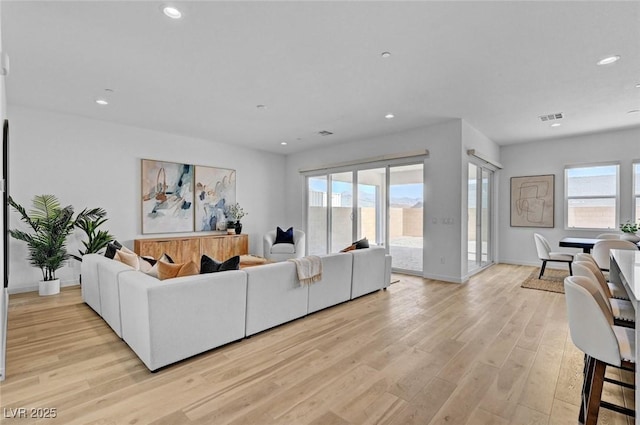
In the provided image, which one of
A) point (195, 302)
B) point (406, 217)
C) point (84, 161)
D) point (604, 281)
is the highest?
point (84, 161)

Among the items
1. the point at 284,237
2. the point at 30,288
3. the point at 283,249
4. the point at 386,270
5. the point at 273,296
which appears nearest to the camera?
the point at 273,296

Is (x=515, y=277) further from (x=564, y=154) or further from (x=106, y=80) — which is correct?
(x=106, y=80)

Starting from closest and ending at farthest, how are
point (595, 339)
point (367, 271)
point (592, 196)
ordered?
point (595, 339)
point (367, 271)
point (592, 196)

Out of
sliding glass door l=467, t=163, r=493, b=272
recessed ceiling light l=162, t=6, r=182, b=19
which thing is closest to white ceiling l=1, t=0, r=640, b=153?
recessed ceiling light l=162, t=6, r=182, b=19

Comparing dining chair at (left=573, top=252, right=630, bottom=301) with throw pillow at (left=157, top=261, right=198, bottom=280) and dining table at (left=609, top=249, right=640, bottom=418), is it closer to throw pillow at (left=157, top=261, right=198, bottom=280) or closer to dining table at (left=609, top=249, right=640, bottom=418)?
dining table at (left=609, top=249, right=640, bottom=418)

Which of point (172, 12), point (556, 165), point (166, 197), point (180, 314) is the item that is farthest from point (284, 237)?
point (556, 165)

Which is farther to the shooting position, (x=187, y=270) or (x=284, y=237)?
(x=284, y=237)

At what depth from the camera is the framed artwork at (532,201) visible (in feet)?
21.2

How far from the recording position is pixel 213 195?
658 cm

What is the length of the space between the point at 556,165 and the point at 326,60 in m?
5.95

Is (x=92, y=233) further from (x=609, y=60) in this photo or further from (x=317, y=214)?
(x=609, y=60)

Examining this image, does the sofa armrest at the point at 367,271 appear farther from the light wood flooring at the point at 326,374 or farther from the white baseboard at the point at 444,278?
the white baseboard at the point at 444,278

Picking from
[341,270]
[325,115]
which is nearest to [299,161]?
[325,115]

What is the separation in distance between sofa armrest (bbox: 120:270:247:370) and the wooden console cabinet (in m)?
2.55
